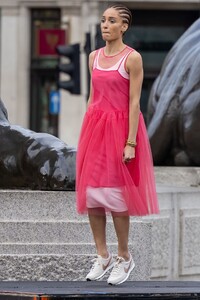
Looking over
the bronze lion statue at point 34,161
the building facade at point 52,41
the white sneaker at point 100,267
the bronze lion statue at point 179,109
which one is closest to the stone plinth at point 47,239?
the bronze lion statue at point 34,161

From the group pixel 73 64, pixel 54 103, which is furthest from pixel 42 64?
pixel 73 64

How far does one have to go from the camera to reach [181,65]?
11039 mm

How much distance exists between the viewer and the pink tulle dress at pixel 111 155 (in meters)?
6.95

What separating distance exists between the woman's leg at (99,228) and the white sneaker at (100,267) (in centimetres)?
3

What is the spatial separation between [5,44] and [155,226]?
3054 cm

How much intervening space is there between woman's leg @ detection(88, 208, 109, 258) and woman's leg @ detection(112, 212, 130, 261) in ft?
0.22

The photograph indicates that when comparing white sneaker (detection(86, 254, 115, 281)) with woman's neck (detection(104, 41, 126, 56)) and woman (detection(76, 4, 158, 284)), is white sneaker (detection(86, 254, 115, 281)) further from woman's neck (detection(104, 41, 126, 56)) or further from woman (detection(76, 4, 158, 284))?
woman's neck (detection(104, 41, 126, 56))

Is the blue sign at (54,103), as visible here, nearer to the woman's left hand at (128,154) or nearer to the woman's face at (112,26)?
the woman's face at (112,26)

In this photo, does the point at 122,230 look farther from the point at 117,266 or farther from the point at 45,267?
the point at 45,267

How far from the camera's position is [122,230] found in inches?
278

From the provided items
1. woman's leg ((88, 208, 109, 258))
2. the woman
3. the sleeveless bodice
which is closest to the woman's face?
the woman

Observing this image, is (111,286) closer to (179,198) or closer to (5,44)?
(179,198)

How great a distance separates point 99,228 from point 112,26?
993 mm

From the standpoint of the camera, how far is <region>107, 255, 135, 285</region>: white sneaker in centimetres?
685
